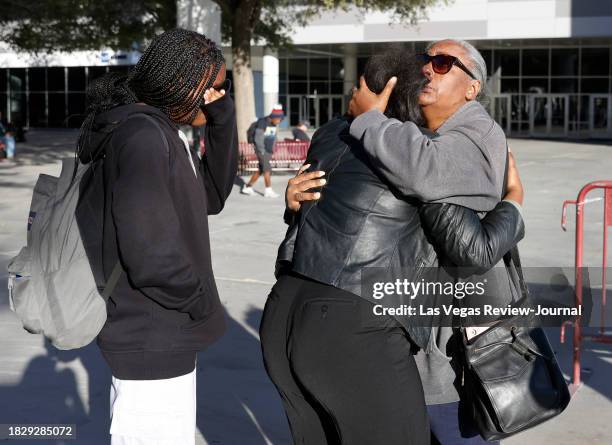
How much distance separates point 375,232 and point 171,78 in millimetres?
787

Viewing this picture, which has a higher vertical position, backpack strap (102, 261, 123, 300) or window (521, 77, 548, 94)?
window (521, 77, 548, 94)

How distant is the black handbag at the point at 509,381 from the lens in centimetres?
260

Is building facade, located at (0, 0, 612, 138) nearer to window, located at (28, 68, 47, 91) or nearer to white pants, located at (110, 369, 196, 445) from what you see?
window, located at (28, 68, 47, 91)

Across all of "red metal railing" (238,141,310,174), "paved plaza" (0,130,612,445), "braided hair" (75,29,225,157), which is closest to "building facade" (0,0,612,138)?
"red metal railing" (238,141,310,174)

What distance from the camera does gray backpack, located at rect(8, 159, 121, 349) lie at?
2467mm

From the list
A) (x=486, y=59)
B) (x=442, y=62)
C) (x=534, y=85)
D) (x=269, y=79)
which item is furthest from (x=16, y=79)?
(x=442, y=62)

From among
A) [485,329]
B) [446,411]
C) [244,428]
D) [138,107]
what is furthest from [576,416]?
[138,107]

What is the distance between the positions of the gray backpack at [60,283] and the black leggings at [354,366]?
1.90 feet

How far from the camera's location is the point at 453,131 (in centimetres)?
258

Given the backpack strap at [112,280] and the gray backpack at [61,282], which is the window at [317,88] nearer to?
the gray backpack at [61,282]

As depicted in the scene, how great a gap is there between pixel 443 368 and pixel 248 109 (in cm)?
2120

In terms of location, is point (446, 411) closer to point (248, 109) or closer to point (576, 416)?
point (576, 416)

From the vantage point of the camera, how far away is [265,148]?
1616 cm

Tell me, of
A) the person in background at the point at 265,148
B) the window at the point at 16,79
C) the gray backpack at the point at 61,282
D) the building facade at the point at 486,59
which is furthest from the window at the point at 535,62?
the gray backpack at the point at 61,282
